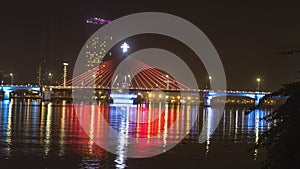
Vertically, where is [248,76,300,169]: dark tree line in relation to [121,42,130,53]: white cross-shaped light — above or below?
below

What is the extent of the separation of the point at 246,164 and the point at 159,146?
6128mm

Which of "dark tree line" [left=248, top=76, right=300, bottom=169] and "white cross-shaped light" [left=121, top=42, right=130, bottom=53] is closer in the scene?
"dark tree line" [left=248, top=76, right=300, bottom=169]

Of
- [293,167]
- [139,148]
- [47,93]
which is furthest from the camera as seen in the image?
[47,93]

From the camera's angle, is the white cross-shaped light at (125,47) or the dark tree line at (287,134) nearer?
the dark tree line at (287,134)

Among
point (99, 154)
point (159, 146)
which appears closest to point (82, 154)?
point (99, 154)

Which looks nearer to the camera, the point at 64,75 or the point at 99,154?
the point at 99,154

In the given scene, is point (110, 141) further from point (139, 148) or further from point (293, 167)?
point (293, 167)

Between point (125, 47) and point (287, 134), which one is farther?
point (125, 47)

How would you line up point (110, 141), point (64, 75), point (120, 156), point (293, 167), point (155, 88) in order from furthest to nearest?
point (64, 75) → point (155, 88) → point (110, 141) → point (120, 156) → point (293, 167)

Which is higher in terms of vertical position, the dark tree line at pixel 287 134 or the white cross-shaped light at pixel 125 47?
the white cross-shaped light at pixel 125 47

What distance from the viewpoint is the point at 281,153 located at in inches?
332

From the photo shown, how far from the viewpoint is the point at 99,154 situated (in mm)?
20438

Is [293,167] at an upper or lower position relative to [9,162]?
upper

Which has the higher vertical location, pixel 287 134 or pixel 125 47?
pixel 125 47
